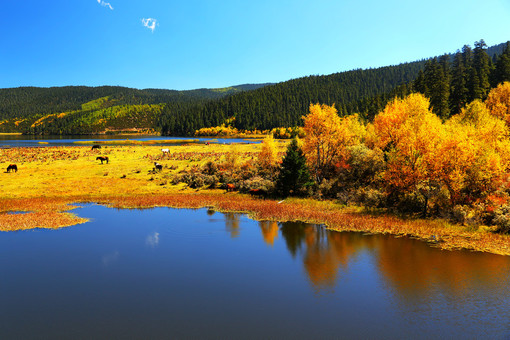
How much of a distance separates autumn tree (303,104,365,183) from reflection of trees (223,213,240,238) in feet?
53.9

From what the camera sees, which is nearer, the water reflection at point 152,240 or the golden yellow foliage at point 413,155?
the water reflection at point 152,240

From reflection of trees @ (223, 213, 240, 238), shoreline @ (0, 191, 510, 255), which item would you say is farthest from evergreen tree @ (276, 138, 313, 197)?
reflection of trees @ (223, 213, 240, 238)

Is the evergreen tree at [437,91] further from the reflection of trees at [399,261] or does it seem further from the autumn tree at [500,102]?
the reflection of trees at [399,261]

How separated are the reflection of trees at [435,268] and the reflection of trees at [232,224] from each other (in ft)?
42.3

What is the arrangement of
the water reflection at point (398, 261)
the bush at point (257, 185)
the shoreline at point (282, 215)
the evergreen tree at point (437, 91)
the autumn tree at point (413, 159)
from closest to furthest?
the water reflection at point (398, 261) < the shoreline at point (282, 215) < the autumn tree at point (413, 159) < the bush at point (257, 185) < the evergreen tree at point (437, 91)

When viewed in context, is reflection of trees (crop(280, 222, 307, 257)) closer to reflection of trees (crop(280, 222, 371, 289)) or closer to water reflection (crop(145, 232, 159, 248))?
reflection of trees (crop(280, 222, 371, 289))

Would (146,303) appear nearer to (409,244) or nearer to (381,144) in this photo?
(409,244)

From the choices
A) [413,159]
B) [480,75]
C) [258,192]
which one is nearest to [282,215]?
[258,192]

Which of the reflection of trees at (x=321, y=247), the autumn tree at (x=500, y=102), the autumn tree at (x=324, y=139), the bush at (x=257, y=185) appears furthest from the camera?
the autumn tree at (x=500, y=102)

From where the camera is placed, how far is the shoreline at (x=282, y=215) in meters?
26.0

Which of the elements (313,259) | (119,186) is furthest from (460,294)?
(119,186)

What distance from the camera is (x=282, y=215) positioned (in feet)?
114

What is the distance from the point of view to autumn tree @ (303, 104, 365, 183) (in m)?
45.3

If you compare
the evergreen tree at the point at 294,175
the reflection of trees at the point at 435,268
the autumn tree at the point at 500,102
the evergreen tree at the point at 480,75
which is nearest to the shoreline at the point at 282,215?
the reflection of trees at the point at 435,268
